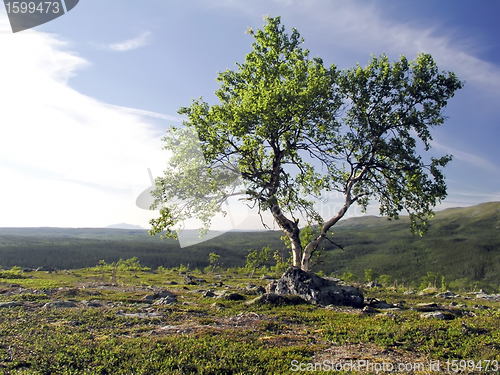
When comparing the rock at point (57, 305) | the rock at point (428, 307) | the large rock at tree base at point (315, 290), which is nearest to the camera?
the rock at point (57, 305)

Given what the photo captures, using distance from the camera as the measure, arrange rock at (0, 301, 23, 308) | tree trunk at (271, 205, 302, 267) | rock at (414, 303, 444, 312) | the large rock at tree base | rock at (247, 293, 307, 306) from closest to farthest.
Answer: rock at (0, 301, 23, 308), rock at (247, 293, 307, 306), rock at (414, 303, 444, 312), the large rock at tree base, tree trunk at (271, 205, 302, 267)

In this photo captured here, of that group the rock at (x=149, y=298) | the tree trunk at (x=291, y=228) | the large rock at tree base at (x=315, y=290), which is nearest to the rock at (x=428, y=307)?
the large rock at tree base at (x=315, y=290)

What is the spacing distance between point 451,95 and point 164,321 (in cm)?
2844

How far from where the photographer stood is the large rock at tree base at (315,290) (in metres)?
23.7

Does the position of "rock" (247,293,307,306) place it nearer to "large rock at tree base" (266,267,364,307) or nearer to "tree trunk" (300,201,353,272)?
"large rock at tree base" (266,267,364,307)

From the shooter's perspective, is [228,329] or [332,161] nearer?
[228,329]

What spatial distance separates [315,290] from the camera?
24.1 m

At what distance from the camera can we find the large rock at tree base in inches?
934

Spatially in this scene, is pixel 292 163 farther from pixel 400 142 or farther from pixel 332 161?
pixel 400 142

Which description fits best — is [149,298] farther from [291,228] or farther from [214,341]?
[214,341]

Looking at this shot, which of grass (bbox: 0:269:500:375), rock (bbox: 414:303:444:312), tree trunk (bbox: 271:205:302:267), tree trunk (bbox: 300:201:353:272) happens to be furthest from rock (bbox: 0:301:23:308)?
rock (bbox: 414:303:444:312)

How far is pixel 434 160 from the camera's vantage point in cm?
2556

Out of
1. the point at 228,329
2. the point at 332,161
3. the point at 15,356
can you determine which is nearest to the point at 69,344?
the point at 15,356

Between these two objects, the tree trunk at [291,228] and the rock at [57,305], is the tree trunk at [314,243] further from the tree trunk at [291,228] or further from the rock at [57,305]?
the rock at [57,305]
